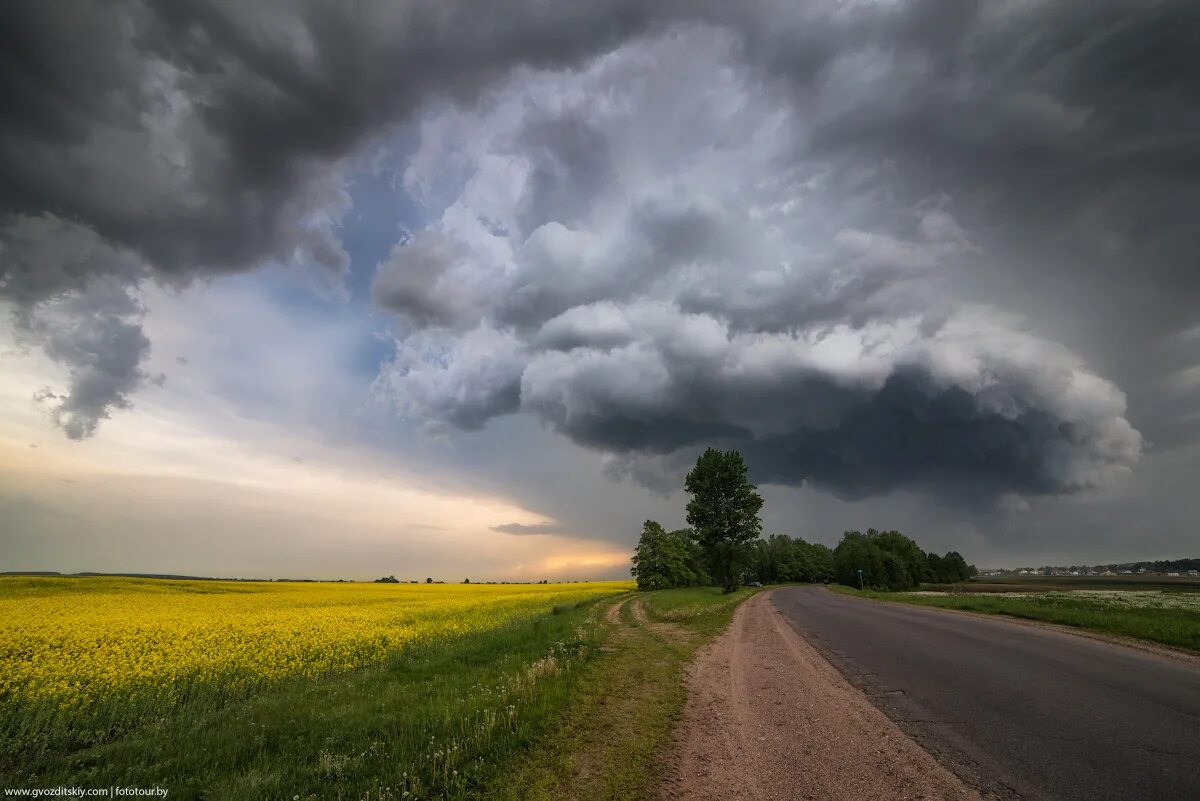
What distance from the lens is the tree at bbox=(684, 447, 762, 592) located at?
52500 mm

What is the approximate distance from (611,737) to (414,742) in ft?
9.57

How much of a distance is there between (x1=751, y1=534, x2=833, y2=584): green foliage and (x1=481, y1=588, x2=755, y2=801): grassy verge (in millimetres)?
116309

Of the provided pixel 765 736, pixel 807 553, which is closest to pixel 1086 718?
pixel 765 736

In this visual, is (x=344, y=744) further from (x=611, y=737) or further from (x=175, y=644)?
(x=175, y=644)

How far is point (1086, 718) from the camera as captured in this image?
7.40 metres

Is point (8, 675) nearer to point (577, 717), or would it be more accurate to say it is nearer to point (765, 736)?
point (577, 717)

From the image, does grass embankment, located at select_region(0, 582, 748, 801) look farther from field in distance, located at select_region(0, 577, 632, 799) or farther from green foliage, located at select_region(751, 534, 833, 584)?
green foliage, located at select_region(751, 534, 833, 584)

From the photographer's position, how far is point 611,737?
782cm

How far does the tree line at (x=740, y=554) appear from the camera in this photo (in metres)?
53.1

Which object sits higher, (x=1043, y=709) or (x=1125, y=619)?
(x=1043, y=709)

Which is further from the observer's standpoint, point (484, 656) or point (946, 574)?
point (946, 574)

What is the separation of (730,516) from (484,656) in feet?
138

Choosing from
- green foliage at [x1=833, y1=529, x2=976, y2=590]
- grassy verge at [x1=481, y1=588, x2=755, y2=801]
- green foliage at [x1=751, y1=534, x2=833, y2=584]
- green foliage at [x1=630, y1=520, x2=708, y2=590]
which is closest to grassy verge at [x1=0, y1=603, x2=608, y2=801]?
grassy verge at [x1=481, y1=588, x2=755, y2=801]

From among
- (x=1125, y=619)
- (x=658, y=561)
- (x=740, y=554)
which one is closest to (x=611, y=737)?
(x=1125, y=619)
